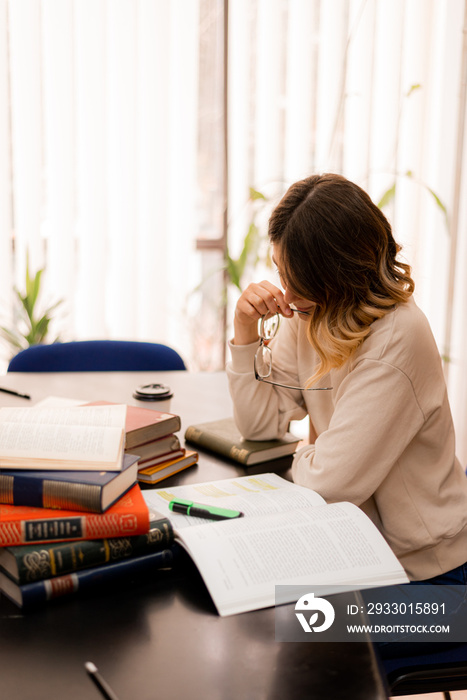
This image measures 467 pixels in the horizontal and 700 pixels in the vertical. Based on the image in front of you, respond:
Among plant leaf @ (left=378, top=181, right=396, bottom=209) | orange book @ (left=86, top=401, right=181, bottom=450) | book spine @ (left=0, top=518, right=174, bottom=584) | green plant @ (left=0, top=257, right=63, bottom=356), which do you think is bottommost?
green plant @ (left=0, top=257, right=63, bottom=356)

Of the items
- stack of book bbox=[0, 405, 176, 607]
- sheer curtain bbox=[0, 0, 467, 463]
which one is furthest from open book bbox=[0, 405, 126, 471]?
sheer curtain bbox=[0, 0, 467, 463]

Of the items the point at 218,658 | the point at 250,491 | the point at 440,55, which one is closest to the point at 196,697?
the point at 218,658

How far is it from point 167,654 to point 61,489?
9.2 inches

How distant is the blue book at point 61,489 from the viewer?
779 mm

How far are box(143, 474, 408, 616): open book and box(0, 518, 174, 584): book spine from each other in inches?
1.3

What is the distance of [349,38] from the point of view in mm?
2889

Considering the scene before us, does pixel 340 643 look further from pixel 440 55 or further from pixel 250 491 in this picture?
pixel 440 55

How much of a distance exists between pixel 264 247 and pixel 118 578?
2356 millimetres

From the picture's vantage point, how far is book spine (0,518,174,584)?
0.73m

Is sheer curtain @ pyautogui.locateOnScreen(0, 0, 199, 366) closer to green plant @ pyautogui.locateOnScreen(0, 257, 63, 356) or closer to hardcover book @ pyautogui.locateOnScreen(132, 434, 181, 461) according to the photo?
green plant @ pyautogui.locateOnScreen(0, 257, 63, 356)

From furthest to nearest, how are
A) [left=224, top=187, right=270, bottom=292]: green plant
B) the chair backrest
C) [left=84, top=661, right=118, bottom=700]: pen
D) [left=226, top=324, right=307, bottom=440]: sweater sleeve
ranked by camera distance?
[left=224, top=187, right=270, bottom=292]: green plant < the chair backrest < [left=226, top=324, right=307, bottom=440]: sweater sleeve < [left=84, top=661, right=118, bottom=700]: pen

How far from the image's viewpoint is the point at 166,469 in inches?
43.8

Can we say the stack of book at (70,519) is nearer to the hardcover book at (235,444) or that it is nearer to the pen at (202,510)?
the pen at (202,510)

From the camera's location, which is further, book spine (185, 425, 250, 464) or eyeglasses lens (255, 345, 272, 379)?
eyeglasses lens (255, 345, 272, 379)
